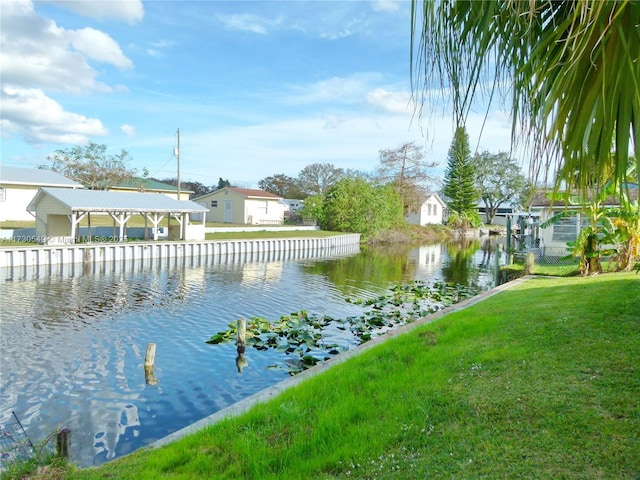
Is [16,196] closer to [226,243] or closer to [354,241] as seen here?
[226,243]

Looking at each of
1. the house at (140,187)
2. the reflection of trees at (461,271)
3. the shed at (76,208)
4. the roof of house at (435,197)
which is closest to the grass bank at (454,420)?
the reflection of trees at (461,271)

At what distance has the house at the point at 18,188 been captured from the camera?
34.4 meters

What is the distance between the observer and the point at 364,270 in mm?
27188

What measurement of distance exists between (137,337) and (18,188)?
30.0 m

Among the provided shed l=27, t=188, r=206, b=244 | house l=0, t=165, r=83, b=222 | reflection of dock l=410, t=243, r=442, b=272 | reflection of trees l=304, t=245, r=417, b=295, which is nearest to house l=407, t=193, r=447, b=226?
reflection of dock l=410, t=243, r=442, b=272

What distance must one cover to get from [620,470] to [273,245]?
110ft

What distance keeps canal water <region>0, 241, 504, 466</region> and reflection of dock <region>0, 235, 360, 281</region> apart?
1.35 ft

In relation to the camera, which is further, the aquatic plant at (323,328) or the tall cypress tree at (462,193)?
the tall cypress tree at (462,193)

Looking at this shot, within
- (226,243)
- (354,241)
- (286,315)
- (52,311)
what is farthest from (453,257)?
(52,311)

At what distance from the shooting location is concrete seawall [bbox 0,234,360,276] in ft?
75.0

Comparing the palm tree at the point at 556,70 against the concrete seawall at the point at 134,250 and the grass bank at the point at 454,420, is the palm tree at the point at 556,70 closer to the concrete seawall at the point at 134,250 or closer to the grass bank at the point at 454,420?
the grass bank at the point at 454,420

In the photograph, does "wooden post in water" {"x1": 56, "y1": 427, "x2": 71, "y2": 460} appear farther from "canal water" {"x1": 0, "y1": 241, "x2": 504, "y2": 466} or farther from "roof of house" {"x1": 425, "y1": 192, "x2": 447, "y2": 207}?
"roof of house" {"x1": 425, "y1": 192, "x2": 447, "y2": 207}

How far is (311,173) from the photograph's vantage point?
78875 millimetres

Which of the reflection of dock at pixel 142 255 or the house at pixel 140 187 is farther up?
the house at pixel 140 187
